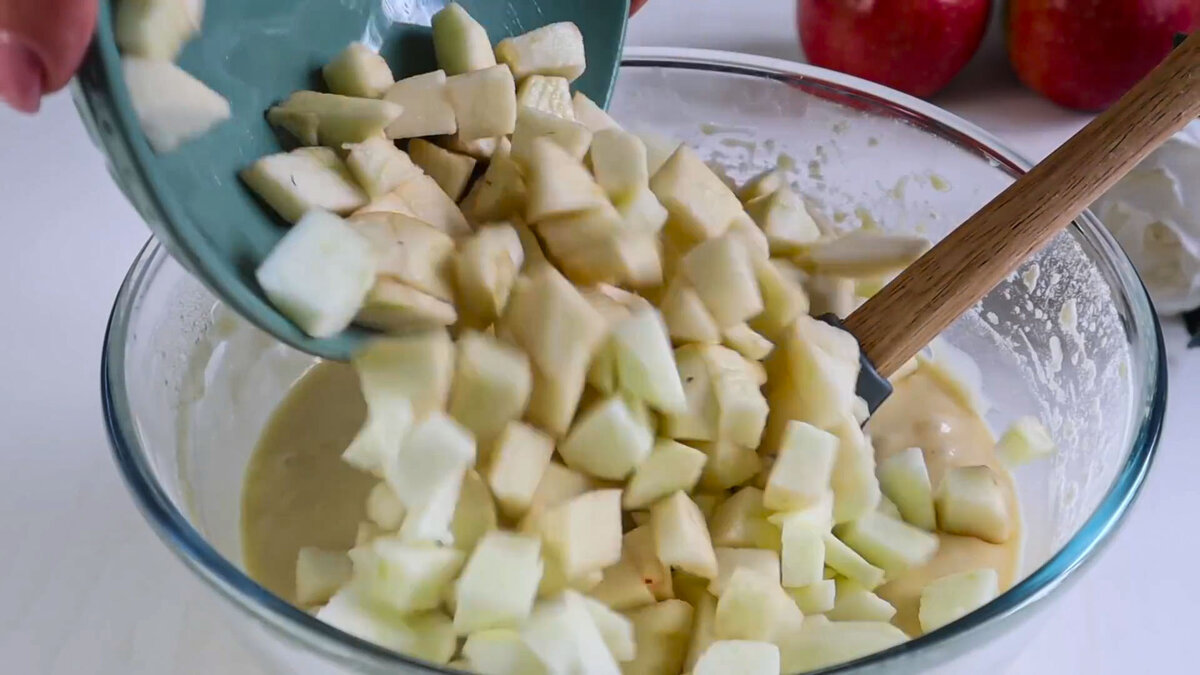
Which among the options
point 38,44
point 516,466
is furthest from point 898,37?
point 38,44

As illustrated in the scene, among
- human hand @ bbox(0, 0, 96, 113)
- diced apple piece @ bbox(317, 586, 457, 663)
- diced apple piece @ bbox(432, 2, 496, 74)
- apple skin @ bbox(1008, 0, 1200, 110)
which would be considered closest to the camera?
human hand @ bbox(0, 0, 96, 113)

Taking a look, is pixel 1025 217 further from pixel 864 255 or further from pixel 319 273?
pixel 319 273

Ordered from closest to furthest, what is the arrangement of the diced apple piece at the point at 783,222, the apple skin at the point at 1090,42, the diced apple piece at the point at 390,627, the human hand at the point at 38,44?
the human hand at the point at 38,44
the diced apple piece at the point at 390,627
the diced apple piece at the point at 783,222
the apple skin at the point at 1090,42

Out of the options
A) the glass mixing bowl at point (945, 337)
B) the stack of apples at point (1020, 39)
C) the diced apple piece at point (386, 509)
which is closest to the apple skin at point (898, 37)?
the stack of apples at point (1020, 39)

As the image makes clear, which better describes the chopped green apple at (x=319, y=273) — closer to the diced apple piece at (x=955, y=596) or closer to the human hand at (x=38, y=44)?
the human hand at (x=38, y=44)

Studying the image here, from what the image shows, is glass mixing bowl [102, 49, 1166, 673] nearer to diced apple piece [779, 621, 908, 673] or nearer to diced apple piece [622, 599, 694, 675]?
diced apple piece [779, 621, 908, 673]

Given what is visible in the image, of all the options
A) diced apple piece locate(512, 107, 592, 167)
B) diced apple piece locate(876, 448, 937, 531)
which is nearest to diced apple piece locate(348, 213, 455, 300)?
diced apple piece locate(512, 107, 592, 167)
